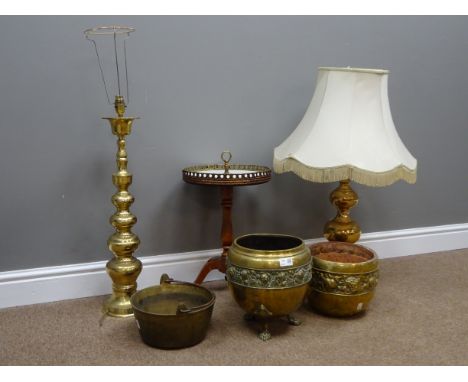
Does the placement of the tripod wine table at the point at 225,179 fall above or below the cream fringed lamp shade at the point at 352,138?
below

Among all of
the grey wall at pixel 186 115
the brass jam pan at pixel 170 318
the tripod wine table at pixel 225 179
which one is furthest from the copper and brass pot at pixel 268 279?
the grey wall at pixel 186 115

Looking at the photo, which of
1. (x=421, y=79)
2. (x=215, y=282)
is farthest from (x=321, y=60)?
(x=215, y=282)

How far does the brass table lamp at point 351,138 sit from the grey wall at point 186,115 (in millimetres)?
339

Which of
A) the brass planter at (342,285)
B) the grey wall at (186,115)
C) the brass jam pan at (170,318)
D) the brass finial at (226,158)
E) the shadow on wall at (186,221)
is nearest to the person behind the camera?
the brass jam pan at (170,318)

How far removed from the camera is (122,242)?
5.46 feet

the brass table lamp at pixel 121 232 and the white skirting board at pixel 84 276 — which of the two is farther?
the white skirting board at pixel 84 276

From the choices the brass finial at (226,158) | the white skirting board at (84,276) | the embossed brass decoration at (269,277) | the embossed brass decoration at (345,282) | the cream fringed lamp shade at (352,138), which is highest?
the cream fringed lamp shade at (352,138)

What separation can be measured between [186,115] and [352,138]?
612 millimetres

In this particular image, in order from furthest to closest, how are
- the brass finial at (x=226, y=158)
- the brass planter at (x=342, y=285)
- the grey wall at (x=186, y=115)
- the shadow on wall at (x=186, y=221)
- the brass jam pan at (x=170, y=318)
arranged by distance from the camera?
the shadow on wall at (x=186, y=221)
the brass finial at (x=226, y=158)
the grey wall at (x=186, y=115)
the brass planter at (x=342, y=285)
the brass jam pan at (x=170, y=318)

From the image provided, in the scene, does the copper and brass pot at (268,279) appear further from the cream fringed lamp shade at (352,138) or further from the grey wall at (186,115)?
the grey wall at (186,115)

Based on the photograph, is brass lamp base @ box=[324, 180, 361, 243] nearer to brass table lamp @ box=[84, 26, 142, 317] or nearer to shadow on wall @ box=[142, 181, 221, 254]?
shadow on wall @ box=[142, 181, 221, 254]

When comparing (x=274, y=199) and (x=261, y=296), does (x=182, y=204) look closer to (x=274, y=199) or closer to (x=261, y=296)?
(x=274, y=199)

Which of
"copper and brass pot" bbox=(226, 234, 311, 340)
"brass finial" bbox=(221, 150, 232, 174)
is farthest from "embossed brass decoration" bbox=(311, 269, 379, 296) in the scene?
"brass finial" bbox=(221, 150, 232, 174)

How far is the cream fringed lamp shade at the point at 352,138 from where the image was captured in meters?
1.61
